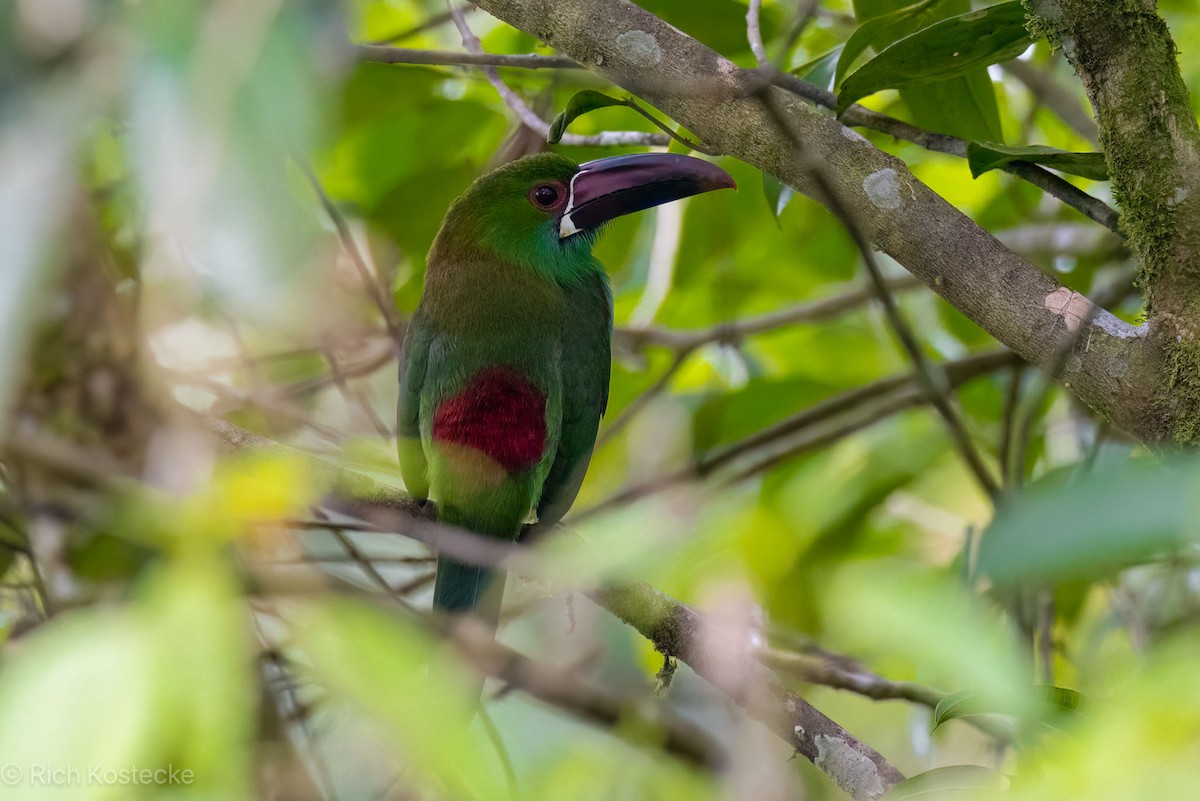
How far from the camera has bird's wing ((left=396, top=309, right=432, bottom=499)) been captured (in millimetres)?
2779

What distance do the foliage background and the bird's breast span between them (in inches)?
9.4

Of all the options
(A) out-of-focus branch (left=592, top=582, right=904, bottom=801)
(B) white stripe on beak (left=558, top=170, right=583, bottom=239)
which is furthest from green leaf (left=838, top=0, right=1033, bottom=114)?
(B) white stripe on beak (left=558, top=170, right=583, bottom=239)

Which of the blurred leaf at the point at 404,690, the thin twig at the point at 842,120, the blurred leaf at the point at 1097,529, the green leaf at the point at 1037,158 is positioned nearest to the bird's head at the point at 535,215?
the thin twig at the point at 842,120

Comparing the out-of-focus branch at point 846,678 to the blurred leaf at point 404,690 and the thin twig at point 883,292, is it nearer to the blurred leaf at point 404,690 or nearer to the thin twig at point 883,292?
the thin twig at point 883,292

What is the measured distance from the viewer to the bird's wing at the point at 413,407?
9.12ft

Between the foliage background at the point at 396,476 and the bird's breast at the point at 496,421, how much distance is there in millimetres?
239

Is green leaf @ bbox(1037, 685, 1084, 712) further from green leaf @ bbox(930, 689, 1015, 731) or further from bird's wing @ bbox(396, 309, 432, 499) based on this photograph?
bird's wing @ bbox(396, 309, 432, 499)

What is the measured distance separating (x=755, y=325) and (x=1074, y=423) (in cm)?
107

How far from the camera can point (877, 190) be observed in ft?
5.63

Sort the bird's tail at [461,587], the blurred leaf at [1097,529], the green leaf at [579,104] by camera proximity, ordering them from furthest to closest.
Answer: the bird's tail at [461,587] → the green leaf at [579,104] → the blurred leaf at [1097,529]

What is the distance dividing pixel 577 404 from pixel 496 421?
0.99 ft

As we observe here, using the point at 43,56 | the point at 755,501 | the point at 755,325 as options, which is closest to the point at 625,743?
the point at 755,501

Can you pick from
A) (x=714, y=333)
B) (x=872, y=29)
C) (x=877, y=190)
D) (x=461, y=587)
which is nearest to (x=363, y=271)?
(x=461, y=587)

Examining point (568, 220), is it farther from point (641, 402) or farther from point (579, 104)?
point (579, 104)
